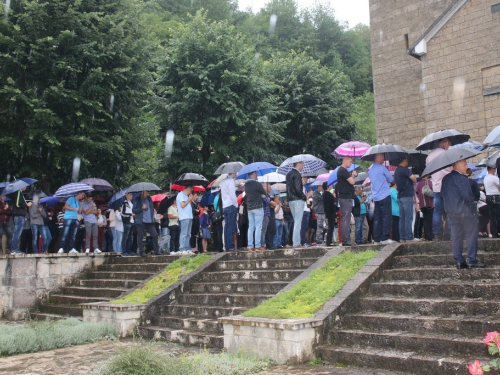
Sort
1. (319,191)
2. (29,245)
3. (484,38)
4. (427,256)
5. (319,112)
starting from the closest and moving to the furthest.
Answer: (427,256) → (319,191) → (29,245) → (484,38) → (319,112)

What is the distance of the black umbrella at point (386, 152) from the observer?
10430 millimetres

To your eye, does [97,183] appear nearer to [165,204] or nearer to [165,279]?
[165,204]

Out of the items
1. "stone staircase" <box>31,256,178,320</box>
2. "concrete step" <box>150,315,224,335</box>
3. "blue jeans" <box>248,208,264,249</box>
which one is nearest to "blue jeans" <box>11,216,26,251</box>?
"stone staircase" <box>31,256,178,320</box>

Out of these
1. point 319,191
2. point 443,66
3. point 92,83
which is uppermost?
point 443,66

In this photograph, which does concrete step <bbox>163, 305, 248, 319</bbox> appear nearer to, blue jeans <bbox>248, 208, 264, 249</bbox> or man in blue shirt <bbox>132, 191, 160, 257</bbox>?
blue jeans <bbox>248, 208, 264, 249</bbox>

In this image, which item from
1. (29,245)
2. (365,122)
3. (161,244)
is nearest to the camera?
(29,245)

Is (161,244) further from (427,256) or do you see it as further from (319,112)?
(319,112)

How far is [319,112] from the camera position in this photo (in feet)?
90.7

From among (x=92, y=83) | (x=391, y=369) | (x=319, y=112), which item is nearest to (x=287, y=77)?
(x=319, y=112)

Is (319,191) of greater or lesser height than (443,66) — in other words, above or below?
below

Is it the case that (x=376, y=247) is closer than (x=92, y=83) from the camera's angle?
Yes

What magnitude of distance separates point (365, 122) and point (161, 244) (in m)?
31.1

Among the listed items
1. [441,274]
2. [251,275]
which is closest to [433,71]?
[251,275]

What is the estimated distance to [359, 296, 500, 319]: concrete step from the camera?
21.1ft
